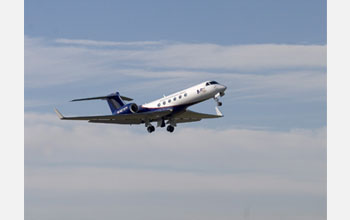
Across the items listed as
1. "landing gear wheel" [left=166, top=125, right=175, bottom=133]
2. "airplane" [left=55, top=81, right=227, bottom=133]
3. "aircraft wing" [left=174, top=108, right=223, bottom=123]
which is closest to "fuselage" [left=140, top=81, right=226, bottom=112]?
"airplane" [left=55, top=81, right=227, bottom=133]

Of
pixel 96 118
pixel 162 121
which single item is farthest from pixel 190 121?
pixel 96 118

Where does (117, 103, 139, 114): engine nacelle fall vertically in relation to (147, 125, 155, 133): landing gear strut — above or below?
above

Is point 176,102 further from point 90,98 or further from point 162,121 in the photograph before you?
point 90,98

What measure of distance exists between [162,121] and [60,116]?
9.90m

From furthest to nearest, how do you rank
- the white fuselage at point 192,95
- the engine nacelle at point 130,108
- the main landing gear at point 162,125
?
the main landing gear at point 162,125, the engine nacelle at point 130,108, the white fuselage at point 192,95

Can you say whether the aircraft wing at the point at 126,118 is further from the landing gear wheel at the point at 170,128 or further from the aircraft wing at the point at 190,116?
the aircraft wing at the point at 190,116

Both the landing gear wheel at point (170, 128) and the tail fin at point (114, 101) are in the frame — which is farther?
the tail fin at point (114, 101)

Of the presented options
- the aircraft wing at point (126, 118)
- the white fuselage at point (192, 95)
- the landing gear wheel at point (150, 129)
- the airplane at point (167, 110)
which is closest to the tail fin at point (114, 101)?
the airplane at point (167, 110)

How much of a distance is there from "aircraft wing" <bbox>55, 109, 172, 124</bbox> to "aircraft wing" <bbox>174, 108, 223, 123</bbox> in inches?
73.2

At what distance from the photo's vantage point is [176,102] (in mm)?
66938

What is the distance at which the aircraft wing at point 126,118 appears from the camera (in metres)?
67.7

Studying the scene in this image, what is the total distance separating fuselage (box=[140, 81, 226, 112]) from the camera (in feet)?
212

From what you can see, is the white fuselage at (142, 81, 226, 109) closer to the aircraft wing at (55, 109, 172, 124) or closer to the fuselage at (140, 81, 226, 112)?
the fuselage at (140, 81, 226, 112)

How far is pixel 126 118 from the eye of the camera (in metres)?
69.4
